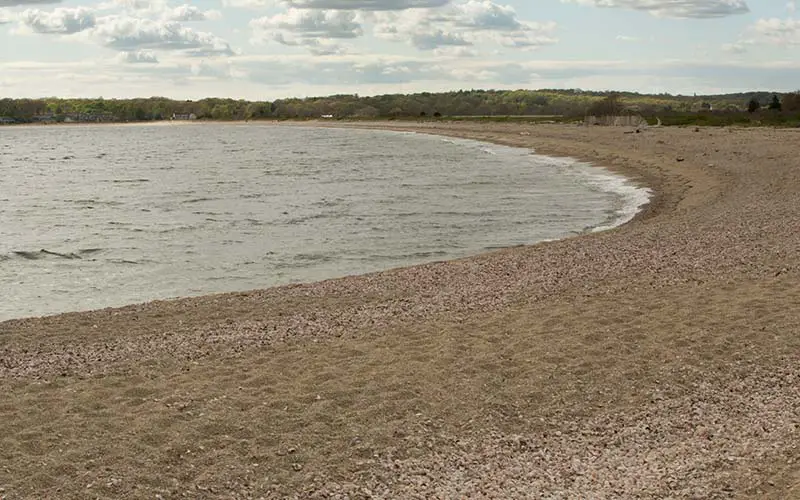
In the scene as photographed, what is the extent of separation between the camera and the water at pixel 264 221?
18500 millimetres

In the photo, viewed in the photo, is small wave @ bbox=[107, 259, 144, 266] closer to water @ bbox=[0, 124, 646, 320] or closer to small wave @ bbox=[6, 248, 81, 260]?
water @ bbox=[0, 124, 646, 320]

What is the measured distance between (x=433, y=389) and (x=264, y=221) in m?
20.5

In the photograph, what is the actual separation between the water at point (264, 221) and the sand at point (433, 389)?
4.32 metres

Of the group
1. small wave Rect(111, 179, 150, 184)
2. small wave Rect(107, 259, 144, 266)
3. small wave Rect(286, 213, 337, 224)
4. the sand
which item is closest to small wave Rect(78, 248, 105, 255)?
small wave Rect(107, 259, 144, 266)

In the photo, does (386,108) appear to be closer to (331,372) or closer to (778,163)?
(778,163)

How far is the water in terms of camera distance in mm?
18500

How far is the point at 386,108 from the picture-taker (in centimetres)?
18625

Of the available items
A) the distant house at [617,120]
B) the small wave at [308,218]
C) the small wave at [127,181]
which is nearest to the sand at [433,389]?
the small wave at [308,218]

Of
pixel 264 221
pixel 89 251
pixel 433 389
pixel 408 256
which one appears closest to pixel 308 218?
pixel 264 221

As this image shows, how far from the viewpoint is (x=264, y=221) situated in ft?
93.4

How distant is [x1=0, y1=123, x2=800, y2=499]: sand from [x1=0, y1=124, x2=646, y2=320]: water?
4.32 meters

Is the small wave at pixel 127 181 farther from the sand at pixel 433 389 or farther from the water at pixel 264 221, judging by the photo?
the sand at pixel 433 389

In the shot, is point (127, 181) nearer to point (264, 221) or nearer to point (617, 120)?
point (264, 221)

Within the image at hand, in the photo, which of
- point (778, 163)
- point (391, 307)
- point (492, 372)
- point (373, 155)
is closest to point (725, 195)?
point (778, 163)
